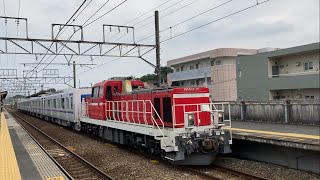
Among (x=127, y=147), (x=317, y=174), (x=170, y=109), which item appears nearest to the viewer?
(x=317, y=174)

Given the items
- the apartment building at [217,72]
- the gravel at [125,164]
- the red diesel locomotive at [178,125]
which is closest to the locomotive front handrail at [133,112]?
the red diesel locomotive at [178,125]

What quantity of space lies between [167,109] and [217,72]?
31598mm

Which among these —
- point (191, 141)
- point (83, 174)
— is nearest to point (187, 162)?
point (191, 141)

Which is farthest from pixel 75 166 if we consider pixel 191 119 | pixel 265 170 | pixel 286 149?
pixel 286 149

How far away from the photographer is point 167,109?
37.4ft

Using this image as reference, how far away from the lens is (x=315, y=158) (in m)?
9.78

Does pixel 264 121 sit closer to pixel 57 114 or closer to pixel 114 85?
pixel 114 85

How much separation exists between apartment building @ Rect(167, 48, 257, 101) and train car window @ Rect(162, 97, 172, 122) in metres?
27.0

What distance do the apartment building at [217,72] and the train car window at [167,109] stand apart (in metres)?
27.0

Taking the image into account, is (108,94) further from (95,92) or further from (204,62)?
(204,62)

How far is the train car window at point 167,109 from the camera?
11.3 meters

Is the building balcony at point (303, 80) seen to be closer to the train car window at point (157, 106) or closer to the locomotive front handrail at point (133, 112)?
the locomotive front handrail at point (133, 112)

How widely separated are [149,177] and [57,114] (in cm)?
2196

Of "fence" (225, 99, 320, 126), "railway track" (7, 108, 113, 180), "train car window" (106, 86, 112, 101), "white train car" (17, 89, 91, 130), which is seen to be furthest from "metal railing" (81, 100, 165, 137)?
"white train car" (17, 89, 91, 130)
